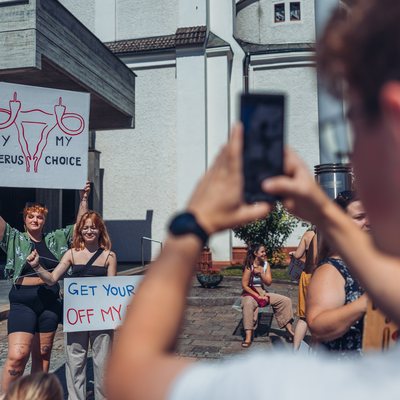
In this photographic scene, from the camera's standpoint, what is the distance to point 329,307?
2365 mm

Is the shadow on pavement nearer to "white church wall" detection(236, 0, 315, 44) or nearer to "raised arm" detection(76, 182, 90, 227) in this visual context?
"raised arm" detection(76, 182, 90, 227)

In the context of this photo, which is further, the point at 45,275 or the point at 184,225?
the point at 45,275

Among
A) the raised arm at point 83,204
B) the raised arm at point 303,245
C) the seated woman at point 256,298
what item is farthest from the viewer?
the seated woman at point 256,298

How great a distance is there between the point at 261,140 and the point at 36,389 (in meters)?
1.89

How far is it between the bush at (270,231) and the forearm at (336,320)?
14812 mm

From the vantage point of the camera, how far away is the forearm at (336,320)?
2.18 meters

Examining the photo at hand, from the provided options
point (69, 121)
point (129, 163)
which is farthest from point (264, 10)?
point (69, 121)

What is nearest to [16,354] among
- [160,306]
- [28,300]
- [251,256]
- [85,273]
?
[28,300]

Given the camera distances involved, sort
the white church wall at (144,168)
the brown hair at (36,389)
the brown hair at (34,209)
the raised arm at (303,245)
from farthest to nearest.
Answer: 1. the white church wall at (144,168)
2. the raised arm at (303,245)
3. the brown hair at (34,209)
4. the brown hair at (36,389)

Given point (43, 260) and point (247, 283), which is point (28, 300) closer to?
point (43, 260)

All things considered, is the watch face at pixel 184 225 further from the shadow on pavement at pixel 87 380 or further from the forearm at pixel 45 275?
the shadow on pavement at pixel 87 380

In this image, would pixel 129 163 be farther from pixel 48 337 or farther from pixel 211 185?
pixel 211 185

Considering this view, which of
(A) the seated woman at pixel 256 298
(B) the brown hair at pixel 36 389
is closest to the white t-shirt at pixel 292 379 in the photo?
(B) the brown hair at pixel 36 389

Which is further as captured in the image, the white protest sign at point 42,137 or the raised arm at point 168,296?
the white protest sign at point 42,137
